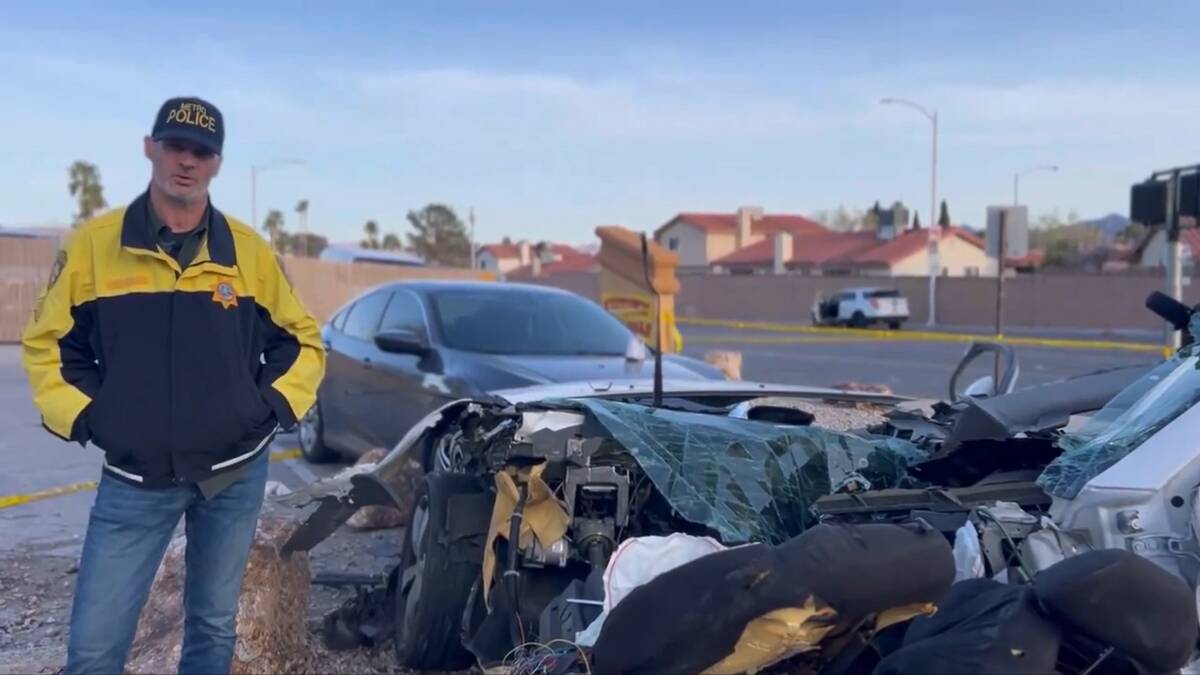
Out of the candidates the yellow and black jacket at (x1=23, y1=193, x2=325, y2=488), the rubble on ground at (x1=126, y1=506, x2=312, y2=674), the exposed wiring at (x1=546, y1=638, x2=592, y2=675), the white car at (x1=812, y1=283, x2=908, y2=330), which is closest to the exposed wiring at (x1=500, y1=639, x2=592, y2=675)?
the exposed wiring at (x1=546, y1=638, x2=592, y2=675)

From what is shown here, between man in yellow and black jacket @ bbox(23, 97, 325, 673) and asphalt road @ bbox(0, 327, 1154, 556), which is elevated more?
man in yellow and black jacket @ bbox(23, 97, 325, 673)

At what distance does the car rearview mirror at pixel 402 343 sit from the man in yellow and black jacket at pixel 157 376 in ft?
13.0

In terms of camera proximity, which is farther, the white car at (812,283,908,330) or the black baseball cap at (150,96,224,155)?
the white car at (812,283,908,330)

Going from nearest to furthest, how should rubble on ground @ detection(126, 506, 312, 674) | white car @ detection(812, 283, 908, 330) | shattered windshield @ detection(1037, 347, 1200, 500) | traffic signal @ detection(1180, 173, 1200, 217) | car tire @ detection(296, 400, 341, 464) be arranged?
shattered windshield @ detection(1037, 347, 1200, 500) < rubble on ground @ detection(126, 506, 312, 674) < car tire @ detection(296, 400, 341, 464) < traffic signal @ detection(1180, 173, 1200, 217) < white car @ detection(812, 283, 908, 330)

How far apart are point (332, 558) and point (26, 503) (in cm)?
258

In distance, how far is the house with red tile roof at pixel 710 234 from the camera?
82188 millimetres

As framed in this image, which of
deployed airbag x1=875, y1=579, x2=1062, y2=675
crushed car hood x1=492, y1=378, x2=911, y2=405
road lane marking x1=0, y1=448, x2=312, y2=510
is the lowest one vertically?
road lane marking x1=0, y1=448, x2=312, y2=510

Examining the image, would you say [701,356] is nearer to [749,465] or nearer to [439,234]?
[749,465]

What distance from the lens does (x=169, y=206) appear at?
10.8 feet

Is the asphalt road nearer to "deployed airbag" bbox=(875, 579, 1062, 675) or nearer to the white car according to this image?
"deployed airbag" bbox=(875, 579, 1062, 675)

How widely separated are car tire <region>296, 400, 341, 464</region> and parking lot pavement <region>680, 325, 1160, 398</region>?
8.18 metres

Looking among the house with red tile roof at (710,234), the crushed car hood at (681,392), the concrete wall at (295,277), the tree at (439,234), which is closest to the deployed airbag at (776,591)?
the crushed car hood at (681,392)

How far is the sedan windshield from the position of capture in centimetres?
760

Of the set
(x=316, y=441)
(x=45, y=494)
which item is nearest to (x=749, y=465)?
(x=45, y=494)
